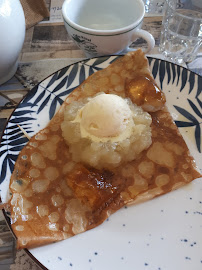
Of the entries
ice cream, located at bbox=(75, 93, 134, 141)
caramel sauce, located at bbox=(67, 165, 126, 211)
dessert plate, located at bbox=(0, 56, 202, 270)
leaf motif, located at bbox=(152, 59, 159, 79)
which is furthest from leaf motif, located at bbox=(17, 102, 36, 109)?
leaf motif, located at bbox=(152, 59, 159, 79)

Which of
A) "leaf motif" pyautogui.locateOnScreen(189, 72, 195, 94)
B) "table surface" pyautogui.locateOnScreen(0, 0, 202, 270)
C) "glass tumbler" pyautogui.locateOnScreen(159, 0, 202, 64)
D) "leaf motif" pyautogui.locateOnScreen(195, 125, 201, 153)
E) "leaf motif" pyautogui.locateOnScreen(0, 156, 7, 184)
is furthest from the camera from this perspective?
"glass tumbler" pyautogui.locateOnScreen(159, 0, 202, 64)

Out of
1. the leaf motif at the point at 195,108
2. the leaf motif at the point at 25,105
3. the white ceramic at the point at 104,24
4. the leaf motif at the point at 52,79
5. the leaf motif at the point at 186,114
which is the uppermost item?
the white ceramic at the point at 104,24

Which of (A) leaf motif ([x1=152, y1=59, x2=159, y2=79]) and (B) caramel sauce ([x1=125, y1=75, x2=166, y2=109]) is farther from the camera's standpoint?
(A) leaf motif ([x1=152, y1=59, x2=159, y2=79])

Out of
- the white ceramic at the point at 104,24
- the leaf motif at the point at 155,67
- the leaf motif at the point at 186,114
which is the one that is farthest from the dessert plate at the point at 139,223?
the white ceramic at the point at 104,24

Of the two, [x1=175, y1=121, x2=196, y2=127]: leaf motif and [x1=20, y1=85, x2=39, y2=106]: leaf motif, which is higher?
[x1=20, y1=85, x2=39, y2=106]: leaf motif

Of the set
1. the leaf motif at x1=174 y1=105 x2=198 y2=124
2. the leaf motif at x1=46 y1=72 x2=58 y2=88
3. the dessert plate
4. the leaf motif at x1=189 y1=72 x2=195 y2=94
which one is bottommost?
the dessert plate

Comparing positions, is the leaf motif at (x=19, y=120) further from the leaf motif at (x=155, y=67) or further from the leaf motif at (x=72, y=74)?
the leaf motif at (x=155, y=67)

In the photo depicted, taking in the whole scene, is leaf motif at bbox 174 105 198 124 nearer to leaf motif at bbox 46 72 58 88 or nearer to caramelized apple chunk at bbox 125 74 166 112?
caramelized apple chunk at bbox 125 74 166 112

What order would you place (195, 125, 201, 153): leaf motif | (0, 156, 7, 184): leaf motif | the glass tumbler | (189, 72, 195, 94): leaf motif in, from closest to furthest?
(0, 156, 7, 184): leaf motif → (195, 125, 201, 153): leaf motif → (189, 72, 195, 94): leaf motif → the glass tumbler
